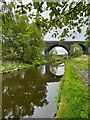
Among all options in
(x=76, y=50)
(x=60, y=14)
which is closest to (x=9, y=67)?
(x=60, y=14)

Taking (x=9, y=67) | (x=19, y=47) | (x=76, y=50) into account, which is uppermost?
(x=19, y=47)

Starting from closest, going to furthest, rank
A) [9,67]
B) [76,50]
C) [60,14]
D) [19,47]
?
[60,14] < [9,67] < [19,47] < [76,50]

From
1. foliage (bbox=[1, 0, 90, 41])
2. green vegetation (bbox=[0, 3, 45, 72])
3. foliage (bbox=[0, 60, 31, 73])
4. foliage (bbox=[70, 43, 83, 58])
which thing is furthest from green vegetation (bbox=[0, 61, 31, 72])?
foliage (bbox=[70, 43, 83, 58])

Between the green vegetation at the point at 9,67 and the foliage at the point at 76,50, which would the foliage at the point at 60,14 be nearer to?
the green vegetation at the point at 9,67

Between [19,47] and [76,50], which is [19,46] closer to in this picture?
[19,47]

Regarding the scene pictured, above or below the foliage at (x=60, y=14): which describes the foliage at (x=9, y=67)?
below

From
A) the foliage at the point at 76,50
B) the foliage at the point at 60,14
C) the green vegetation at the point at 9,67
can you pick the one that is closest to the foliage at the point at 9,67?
the green vegetation at the point at 9,67

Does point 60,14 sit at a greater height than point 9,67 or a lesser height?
greater

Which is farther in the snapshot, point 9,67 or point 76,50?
point 76,50

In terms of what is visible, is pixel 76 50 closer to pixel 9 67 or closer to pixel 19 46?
pixel 19 46

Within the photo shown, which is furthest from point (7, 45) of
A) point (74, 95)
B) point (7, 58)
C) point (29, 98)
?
point (74, 95)

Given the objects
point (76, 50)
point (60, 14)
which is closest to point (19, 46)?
point (60, 14)

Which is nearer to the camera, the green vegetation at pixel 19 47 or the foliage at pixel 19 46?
the green vegetation at pixel 19 47

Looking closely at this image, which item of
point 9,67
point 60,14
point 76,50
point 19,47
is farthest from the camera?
point 76,50
